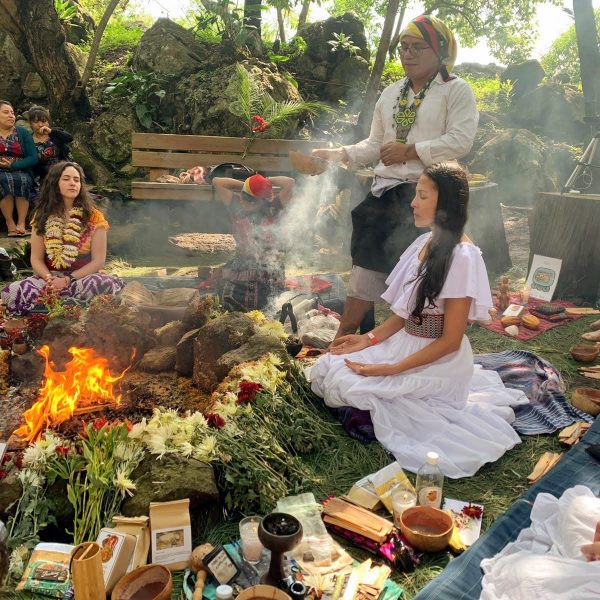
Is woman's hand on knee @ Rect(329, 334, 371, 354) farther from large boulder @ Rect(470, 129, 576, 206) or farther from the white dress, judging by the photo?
large boulder @ Rect(470, 129, 576, 206)

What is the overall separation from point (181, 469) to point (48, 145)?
7.67 metres

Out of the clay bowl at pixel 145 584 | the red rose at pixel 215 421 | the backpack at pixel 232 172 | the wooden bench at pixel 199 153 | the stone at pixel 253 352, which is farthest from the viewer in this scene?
the wooden bench at pixel 199 153

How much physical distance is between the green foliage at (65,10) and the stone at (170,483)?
1280 centimetres

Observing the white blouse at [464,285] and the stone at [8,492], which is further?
the white blouse at [464,285]

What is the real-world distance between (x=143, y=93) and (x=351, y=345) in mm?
9135

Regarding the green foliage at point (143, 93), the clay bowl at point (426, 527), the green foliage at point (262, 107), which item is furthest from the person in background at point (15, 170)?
the clay bowl at point (426, 527)

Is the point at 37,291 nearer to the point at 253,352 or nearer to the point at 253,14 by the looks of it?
the point at 253,352

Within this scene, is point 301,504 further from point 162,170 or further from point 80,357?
point 162,170

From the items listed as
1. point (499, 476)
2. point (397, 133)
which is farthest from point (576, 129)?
point (499, 476)

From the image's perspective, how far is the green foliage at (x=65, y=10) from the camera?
1304 centimetres

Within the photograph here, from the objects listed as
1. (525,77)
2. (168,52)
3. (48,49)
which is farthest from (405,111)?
(525,77)

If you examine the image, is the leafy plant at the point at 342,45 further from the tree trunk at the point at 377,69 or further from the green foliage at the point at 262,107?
the green foliage at the point at 262,107

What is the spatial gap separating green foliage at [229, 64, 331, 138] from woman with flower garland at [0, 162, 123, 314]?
548 centimetres

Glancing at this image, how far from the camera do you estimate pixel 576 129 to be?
52.4 ft
